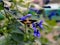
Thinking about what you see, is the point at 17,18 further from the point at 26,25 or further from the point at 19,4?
the point at 19,4

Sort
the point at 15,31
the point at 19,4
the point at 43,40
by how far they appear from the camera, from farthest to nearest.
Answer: the point at 43,40 < the point at 19,4 < the point at 15,31

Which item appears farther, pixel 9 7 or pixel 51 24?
pixel 51 24

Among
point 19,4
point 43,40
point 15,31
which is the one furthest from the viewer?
point 43,40

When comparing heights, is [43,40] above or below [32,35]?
below

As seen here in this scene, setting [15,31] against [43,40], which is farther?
[43,40]

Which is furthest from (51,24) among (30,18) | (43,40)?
(30,18)

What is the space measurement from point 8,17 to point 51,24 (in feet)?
1.07

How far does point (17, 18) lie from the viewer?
1.12 metres

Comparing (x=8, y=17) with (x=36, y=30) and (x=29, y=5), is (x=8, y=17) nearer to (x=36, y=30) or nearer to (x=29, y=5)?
Answer: (x=36, y=30)

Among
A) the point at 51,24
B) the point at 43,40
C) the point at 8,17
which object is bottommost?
the point at 43,40

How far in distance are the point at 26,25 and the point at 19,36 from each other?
0.18 feet

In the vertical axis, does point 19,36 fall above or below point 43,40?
above

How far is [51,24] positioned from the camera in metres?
1.37

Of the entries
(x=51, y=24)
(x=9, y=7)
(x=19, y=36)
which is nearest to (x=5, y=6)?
(x=9, y=7)
